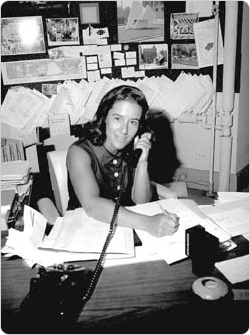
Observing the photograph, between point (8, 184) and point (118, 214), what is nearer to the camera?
point (118, 214)

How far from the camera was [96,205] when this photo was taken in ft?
4.54

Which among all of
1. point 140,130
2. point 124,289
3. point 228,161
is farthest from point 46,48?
point 124,289

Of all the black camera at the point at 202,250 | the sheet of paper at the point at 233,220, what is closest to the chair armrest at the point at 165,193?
the sheet of paper at the point at 233,220

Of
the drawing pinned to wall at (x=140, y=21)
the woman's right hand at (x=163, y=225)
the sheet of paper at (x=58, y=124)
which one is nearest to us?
the woman's right hand at (x=163, y=225)

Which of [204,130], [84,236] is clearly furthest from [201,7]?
[84,236]

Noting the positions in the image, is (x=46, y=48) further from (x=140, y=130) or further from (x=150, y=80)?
(x=140, y=130)

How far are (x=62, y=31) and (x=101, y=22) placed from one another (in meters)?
0.29

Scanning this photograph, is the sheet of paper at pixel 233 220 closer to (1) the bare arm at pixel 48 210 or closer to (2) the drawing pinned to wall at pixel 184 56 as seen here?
(1) the bare arm at pixel 48 210

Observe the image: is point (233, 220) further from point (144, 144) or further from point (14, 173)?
point (14, 173)

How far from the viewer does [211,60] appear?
2836 millimetres

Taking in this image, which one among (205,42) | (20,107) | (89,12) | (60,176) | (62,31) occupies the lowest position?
(60,176)

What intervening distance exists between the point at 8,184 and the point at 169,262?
86 cm

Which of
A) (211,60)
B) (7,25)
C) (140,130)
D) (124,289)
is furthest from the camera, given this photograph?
(211,60)

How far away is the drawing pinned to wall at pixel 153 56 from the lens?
280cm
